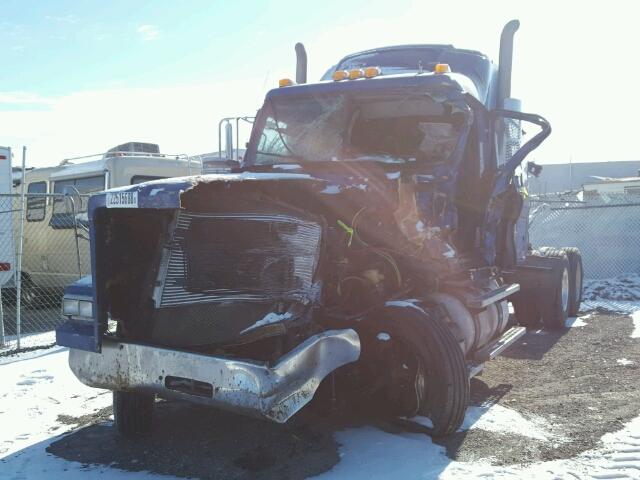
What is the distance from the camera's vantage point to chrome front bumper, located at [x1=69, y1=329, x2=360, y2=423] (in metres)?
3.44

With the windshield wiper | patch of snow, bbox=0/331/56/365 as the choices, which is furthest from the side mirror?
patch of snow, bbox=0/331/56/365

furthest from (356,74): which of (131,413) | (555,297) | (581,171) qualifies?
(581,171)

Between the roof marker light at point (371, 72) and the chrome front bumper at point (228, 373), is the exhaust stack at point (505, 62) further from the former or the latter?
the chrome front bumper at point (228, 373)

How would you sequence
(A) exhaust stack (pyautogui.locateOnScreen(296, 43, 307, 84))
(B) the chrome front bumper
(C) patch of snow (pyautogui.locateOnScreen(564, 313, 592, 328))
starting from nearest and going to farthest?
(B) the chrome front bumper → (A) exhaust stack (pyautogui.locateOnScreen(296, 43, 307, 84)) → (C) patch of snow (pyautogui.locateOnScreen(564, 313, 592, 328))

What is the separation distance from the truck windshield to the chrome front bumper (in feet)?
7.06

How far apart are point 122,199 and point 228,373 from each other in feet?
3.76

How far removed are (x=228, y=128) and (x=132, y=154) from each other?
5.68 metres

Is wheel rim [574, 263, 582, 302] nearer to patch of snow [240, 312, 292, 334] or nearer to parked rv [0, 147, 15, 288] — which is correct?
patch of snow [240, 312, 292, 334]

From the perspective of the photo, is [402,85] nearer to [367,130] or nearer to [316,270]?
[367,130]

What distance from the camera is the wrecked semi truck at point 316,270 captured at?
3.72 metres

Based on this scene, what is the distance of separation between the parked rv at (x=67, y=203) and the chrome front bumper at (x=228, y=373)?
22.6 feet

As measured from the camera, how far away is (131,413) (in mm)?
4562

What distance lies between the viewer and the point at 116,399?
456cm

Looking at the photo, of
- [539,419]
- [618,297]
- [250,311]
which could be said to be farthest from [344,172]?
[618,297]
